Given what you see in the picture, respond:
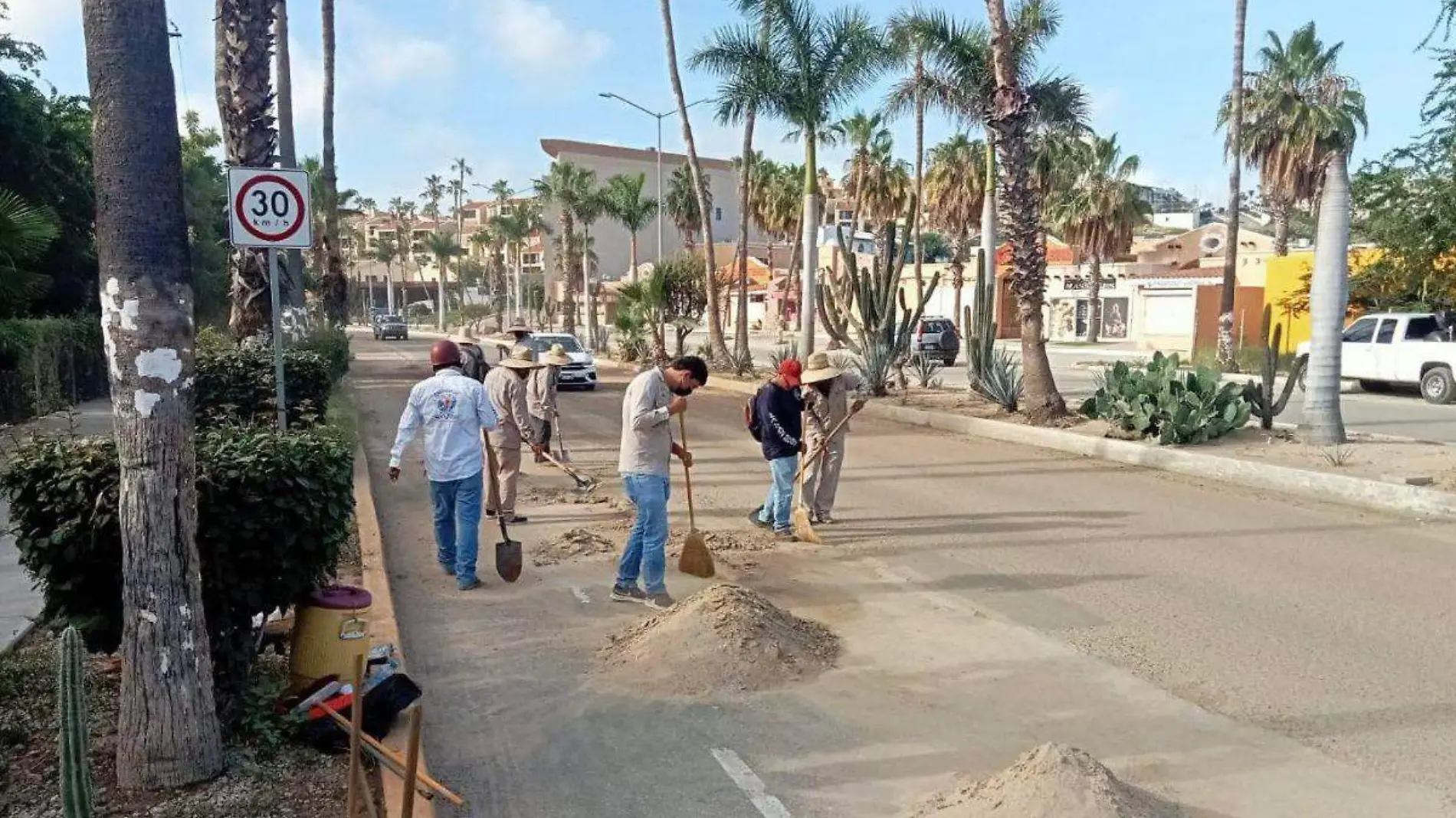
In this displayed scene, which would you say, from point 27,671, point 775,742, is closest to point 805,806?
point 775,742

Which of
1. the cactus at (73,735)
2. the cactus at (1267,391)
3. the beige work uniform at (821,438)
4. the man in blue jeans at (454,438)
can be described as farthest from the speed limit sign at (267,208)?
the cactus at (1267,391)

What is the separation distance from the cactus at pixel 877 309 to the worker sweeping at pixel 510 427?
9.70m

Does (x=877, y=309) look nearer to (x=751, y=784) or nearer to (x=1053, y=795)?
(x=751, y=784)

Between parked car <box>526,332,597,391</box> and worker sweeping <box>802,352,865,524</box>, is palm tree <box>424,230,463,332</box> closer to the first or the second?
parked car <box>526,332,597,391</box>

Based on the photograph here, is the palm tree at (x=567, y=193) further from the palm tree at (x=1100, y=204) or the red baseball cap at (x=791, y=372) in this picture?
the red baseball cap at (x=791, y=372)

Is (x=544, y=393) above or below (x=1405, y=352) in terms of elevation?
below

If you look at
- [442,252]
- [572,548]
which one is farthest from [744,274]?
[442,252]

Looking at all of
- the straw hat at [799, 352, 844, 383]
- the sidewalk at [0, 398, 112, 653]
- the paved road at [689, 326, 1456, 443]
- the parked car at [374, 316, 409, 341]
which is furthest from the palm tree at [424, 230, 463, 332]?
the straw hat at [799, 352, 844, 383]

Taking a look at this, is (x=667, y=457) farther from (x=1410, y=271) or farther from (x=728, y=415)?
(x=1410, y=271)

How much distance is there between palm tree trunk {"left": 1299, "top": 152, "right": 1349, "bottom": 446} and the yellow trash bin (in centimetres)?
1110

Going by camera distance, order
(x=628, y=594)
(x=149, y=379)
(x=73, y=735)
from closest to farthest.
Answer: (x=73, y=735)
(x=149, y=379)
(x=628, y=594)

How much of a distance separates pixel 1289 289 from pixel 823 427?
87.1 ft

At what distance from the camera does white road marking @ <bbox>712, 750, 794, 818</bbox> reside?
13.1 feet

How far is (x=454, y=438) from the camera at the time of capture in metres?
6.91
